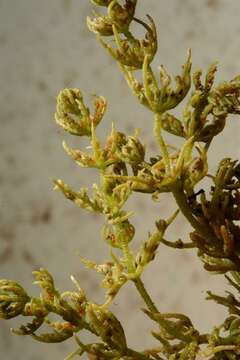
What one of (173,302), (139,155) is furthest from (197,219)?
(173,302)

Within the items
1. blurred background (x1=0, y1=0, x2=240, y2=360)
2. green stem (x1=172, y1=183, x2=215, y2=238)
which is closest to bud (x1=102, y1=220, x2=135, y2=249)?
green stem (x1=172, y1=183, x2=215, y2=238)

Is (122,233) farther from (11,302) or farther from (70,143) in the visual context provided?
(70,143)

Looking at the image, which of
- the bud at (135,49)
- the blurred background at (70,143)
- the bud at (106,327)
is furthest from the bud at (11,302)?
the blurred background at (70,143)

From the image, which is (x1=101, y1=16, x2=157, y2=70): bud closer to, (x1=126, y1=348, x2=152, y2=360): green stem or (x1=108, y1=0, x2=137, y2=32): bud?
(x1=108, y1=0, x2=137, y2=32): bud

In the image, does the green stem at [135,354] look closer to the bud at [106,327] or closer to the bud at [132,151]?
the bud at [106,327]

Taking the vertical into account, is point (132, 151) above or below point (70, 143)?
below

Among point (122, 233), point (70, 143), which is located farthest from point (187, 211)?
point (70, 143)
